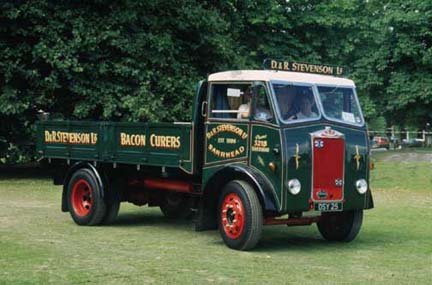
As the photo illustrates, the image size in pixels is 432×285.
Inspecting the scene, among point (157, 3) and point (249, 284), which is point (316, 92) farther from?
point (157, 3)

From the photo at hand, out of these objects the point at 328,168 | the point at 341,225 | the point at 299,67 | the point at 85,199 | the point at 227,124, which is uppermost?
the point at 299,67

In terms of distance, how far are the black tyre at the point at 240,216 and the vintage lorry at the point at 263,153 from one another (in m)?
0.01

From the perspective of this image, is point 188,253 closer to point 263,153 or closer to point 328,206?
point 263,153

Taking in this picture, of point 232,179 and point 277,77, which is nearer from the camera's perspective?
point 277,77

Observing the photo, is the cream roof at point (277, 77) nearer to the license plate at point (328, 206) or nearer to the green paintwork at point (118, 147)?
the green paintwork at point (118, 147)

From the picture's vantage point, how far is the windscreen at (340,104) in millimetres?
11156

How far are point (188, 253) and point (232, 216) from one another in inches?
34.3

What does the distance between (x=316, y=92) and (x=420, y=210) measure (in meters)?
6.46

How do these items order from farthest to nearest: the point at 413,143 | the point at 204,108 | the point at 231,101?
the point at 413,143, the point at 204,108, the point at 231,101

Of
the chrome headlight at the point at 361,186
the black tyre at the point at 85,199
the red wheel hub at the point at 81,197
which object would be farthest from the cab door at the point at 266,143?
the red wheel hub at the point at 81,197

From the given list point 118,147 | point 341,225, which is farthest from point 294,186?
point 118,147

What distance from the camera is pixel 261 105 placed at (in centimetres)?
1083

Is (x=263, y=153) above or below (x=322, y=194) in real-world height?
above

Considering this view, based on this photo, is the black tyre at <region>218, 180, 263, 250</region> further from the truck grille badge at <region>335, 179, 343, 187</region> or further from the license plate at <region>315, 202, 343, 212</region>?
the truck grille badge at <region>335, 179, 343, 187</region>
